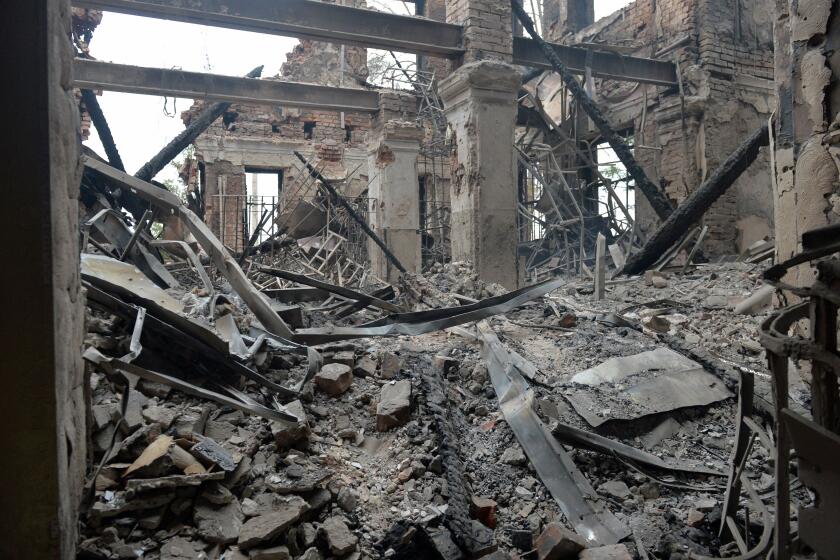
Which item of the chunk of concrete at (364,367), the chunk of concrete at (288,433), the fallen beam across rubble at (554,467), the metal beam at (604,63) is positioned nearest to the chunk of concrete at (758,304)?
the fallen beam across rubble at (554,467)

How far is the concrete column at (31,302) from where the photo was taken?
4.92 ft

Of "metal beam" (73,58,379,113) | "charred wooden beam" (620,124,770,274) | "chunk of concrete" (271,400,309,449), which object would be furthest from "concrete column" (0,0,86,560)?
"charred wooden beam" (620,124,770,274)

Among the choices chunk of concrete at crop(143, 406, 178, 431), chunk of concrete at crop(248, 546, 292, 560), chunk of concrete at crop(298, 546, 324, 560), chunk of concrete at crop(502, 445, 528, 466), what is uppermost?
chunk of concrete at crop(143, 406, 178, 431)

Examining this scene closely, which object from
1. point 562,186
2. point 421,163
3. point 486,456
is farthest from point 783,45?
point 421,163

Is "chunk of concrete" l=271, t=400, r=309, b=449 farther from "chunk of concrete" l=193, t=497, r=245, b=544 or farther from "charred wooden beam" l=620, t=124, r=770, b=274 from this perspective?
"charred wooden beam" l=620, t=124, r=770, b=274

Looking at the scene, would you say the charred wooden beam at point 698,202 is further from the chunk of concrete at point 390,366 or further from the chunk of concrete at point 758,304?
the chunk of concrete at point 390,366

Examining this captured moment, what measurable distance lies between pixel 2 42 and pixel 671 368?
398 centimetres

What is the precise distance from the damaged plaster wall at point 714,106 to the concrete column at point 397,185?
15.6 feet

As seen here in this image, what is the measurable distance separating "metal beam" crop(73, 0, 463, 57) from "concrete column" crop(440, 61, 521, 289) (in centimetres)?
63

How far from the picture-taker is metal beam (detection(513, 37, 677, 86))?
7965 millimetres

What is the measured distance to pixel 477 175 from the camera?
6.78 m

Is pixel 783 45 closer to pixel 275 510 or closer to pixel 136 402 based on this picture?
pixel 275 510

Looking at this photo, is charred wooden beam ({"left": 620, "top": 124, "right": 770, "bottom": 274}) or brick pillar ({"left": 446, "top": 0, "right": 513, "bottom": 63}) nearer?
brick pillar ({"left": 446, "top": 0, "right": 513, "bottom": 63})

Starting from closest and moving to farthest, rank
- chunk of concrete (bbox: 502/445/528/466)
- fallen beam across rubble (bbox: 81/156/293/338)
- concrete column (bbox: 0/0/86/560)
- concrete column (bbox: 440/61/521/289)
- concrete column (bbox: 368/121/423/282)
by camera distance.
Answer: concrete column (bbox: 0/0/86/560), chunk of concrete (bbox: 502/445/528/466), fallen beam across rubble (bbox: 81/156/293/338), concrete column (bbox: 440/61/521/289), concrete column (bbox: 368/121/423/282)
